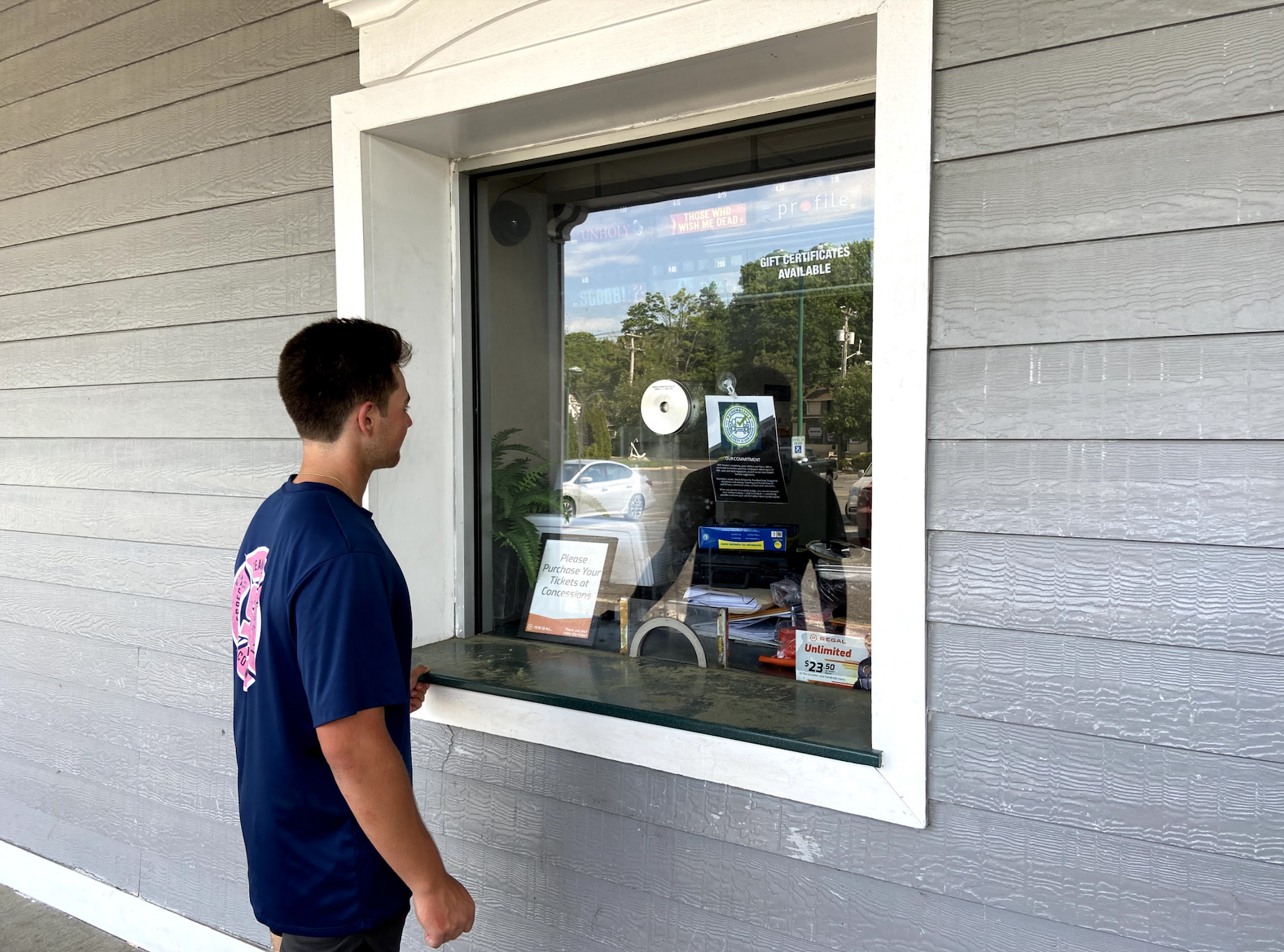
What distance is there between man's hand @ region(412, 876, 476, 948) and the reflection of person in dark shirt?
1060mm

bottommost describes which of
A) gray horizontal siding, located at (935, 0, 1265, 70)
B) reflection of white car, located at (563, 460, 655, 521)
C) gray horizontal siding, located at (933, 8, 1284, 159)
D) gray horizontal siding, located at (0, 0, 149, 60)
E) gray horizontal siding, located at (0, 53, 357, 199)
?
reflection of white car, located at (563, 460, 655, 521)

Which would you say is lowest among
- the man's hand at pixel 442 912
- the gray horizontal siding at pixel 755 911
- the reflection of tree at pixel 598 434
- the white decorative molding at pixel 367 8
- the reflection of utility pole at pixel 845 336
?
the gray horizontal siding at pixel 755 911

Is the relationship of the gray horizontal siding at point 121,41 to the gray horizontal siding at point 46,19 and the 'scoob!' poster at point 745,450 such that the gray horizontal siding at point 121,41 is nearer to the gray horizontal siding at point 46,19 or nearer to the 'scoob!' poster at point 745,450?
the gray horizontal siding at point 46,19

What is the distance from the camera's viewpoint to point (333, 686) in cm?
136

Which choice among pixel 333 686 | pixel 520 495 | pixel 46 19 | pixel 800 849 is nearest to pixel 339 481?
pixel 333 686

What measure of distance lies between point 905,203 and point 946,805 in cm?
104

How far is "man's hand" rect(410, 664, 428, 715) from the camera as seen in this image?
198cm

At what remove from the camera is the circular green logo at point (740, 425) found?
7.36ft

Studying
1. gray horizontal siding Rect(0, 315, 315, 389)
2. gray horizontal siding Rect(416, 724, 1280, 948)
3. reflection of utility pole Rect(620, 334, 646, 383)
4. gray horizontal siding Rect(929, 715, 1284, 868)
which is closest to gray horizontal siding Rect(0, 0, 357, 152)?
gray horizontal siding Rect(0, 315, 315, 389)

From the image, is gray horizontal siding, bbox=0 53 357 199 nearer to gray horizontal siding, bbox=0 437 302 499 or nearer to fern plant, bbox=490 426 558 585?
gray horizontal siding, bbox=0 437 302 499

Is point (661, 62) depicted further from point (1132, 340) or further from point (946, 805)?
point (946, 805)

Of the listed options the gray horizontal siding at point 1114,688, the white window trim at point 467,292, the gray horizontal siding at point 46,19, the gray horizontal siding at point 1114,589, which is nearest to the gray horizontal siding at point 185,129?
the white window trim at point 467,292

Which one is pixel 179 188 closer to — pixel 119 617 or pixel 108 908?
pixel 119 617

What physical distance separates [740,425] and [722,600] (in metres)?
0.43
